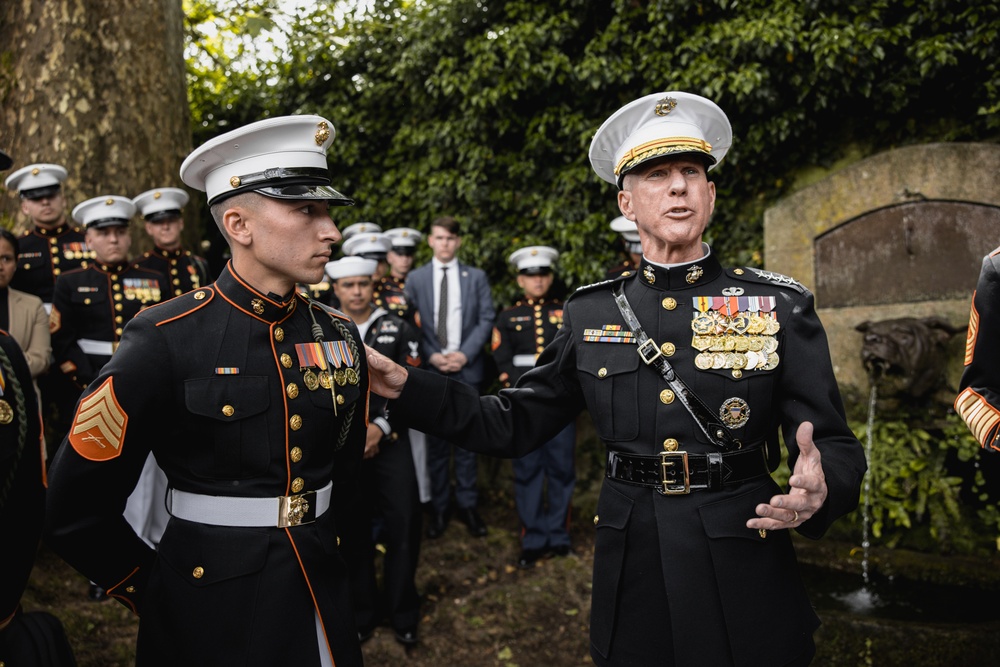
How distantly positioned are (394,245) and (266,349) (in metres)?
5.46

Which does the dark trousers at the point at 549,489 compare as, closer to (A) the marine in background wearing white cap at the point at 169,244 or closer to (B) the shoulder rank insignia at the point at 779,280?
(A) the marine in background wearing white cap at the point at 169,244

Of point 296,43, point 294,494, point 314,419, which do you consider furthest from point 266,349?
point 296,43

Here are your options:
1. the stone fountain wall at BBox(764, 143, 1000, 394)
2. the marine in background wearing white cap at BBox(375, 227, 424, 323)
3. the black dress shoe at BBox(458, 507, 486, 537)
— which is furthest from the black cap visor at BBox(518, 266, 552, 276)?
the black dress shoe at BBox(458, 507, 486, 537)

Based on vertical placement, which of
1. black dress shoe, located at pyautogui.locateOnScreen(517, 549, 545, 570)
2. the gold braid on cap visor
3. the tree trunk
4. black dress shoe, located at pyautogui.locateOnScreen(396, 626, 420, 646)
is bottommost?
black dress shoe, located at pyautogui.locateOnScreen(396, 626, 420, 646)

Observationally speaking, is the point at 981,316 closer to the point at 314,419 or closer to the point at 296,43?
the point at 314,419

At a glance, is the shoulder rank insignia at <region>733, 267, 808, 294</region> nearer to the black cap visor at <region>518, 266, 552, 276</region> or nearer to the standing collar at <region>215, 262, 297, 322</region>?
the standing collar at <region>215, 262, 297, 322</region>

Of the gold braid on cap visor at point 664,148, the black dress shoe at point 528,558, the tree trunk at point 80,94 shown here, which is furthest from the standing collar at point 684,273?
the tree trunk at point 80,94

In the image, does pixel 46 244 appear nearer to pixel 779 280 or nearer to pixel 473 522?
pixel 473 522

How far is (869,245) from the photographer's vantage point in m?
6.15

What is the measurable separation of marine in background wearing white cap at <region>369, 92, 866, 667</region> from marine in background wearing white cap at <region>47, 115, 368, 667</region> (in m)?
0.44

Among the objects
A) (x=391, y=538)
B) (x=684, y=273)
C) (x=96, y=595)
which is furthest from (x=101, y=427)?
(x=96, y=595)

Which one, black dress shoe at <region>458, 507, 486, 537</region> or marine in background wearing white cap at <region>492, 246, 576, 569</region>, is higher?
marine in background wearing white cap at <region>492, 246, 576, 569</region>

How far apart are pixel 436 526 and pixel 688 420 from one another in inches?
180

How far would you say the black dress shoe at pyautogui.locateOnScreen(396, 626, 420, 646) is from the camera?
4812 mm
